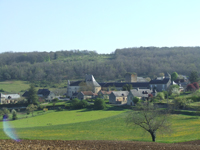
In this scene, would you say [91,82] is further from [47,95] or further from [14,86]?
[14,86]

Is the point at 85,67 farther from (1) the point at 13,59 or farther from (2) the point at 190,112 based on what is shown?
(2) the point at 190,112

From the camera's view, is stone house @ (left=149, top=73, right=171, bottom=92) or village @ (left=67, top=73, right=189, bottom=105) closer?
village @ (left=67, top=73, right=189, bottom=105)

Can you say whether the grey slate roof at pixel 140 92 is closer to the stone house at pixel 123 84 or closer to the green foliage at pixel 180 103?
the stone house at pixel 123 84

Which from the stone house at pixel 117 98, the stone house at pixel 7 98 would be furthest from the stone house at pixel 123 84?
the stone house at pixel 7 98

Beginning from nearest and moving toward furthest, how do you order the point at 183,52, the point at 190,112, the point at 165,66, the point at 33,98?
the point at 190,112 → the point at 33,98 → the point at 165,66 → the point at 183,52

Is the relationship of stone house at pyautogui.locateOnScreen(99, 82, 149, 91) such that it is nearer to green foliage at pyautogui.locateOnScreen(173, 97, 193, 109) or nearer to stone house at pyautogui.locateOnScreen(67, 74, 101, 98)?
stone house at pyautogui.locateOnScreen(67, 74, 101, 98)

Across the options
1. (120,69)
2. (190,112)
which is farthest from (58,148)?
(120,69)

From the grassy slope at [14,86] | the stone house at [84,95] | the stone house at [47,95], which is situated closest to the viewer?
the stone house at [84,95]

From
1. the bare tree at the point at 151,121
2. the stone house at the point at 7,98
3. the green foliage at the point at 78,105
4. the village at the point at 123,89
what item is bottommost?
the stone house at the point at 7,98

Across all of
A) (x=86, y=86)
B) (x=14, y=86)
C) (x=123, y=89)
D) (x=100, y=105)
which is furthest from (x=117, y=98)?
(x=14, y=86)

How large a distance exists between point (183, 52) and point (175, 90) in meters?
114

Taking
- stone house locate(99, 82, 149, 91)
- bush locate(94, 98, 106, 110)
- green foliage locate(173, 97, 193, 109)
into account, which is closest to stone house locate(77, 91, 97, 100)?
stone house locate(99, 82, 149, 91)

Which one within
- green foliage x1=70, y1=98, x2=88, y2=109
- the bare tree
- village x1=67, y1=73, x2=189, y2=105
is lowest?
green foliage x1=70, y1=98, x2=88, y2=109

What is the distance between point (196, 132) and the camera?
1155 inches
